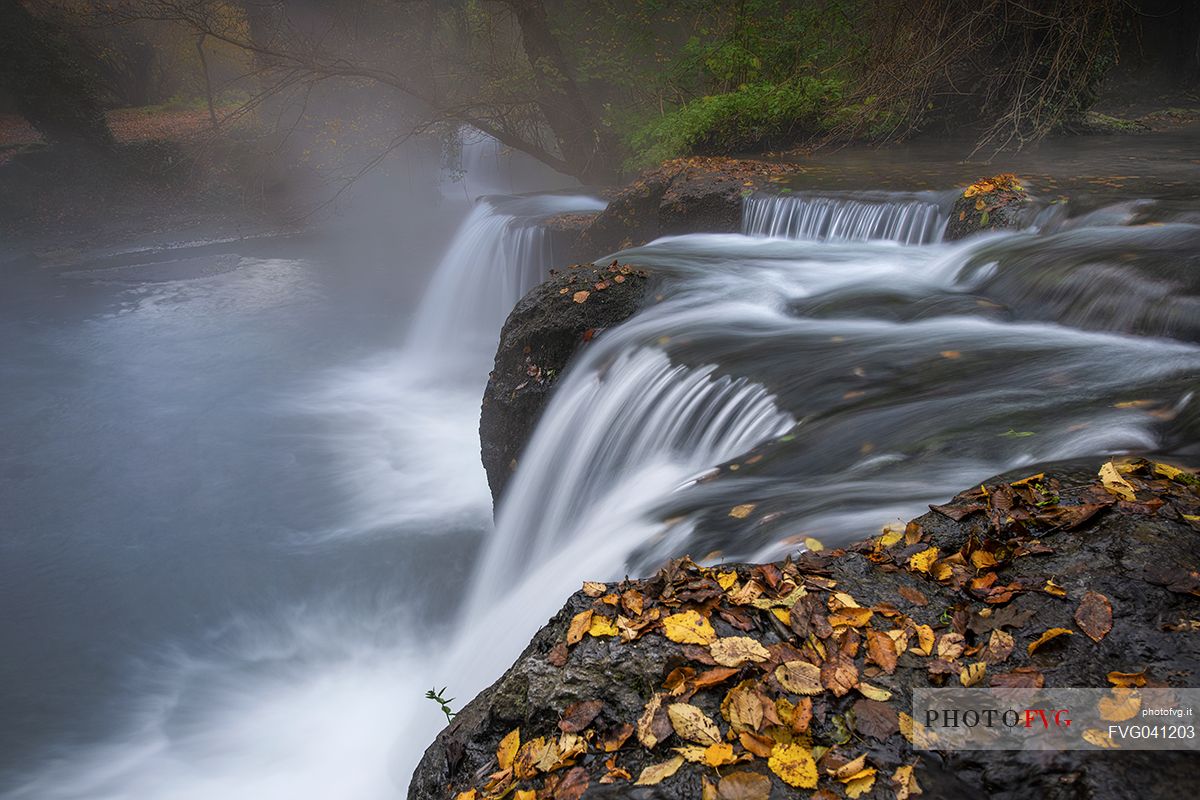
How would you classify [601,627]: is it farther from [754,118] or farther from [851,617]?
[754,118]

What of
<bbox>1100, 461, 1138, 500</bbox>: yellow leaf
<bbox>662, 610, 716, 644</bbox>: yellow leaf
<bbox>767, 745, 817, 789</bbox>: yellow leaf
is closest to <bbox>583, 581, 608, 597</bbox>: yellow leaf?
<bbox>662, 610, 716, 644</bbox>: yellow leaf

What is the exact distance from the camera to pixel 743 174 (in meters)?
9.50

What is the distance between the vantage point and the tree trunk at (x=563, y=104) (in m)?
14.0

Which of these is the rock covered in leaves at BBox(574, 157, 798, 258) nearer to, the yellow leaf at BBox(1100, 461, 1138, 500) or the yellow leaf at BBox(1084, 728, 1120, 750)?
the yellow leaf at BBox(1100, 461, 1138, 500)

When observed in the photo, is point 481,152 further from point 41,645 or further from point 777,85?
point 41,645

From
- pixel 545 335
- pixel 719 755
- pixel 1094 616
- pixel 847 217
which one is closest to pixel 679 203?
pixel 847 217

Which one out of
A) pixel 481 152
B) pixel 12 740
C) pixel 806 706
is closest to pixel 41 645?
pixel 12 740

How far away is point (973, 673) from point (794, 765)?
0.59 m

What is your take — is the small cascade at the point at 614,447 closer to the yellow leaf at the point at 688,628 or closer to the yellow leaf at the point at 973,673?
the yellow leaf at the point at 688,628

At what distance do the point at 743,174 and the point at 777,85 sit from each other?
12.7 feet

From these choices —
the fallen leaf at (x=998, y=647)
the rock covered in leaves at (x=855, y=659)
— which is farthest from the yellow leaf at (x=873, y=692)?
the fallen leaf at (x=998, y=647)

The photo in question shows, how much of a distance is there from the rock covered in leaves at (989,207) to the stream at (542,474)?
166mm

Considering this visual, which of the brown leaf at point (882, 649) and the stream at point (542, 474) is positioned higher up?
A: the stream at point (542, 474)

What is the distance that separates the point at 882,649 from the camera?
6.99ft
